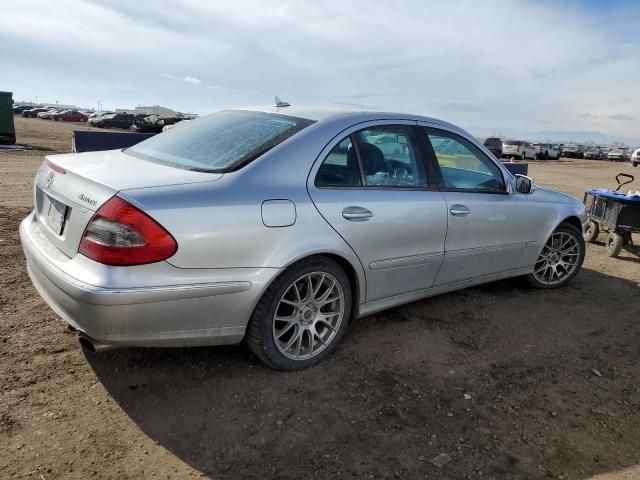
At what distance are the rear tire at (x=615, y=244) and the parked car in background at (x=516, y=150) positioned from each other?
3361 centimetres

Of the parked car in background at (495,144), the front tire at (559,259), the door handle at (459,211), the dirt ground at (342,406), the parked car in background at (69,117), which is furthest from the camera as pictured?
the parked car in background at (69,117)

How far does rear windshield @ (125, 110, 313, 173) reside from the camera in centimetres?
301

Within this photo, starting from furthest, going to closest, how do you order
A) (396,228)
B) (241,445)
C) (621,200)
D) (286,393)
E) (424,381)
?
(621,200) → (396,228) → (424,381) → (286,393) → (241,445)

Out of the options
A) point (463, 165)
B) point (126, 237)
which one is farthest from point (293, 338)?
point (463, 165)

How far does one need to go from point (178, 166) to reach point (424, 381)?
1995 millimetres

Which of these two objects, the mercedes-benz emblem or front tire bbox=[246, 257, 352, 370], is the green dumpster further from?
front tire bbox=[246, 257, 352, 370]

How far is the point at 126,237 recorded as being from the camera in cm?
245

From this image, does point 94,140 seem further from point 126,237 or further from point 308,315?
point 126,237

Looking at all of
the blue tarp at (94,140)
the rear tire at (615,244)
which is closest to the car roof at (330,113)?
the rear tire at (615,244)

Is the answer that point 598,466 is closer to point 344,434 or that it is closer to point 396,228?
point 344,434

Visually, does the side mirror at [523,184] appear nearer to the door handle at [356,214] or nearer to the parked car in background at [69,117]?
the door handle at [356,214]

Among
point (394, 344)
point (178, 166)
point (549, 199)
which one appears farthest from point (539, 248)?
point (178, 166)

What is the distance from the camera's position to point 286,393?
2930 mm

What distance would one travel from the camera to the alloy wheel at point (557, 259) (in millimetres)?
5031
